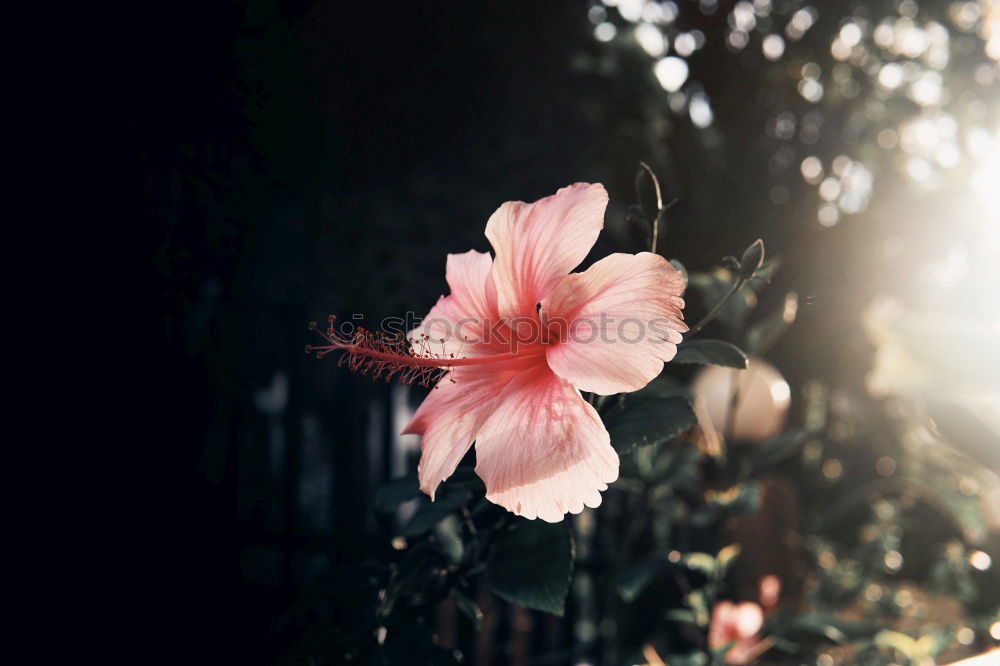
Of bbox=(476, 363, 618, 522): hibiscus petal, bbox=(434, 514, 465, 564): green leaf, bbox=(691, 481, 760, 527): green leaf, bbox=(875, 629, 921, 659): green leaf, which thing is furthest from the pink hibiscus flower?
bbox=(875, 629, 921, 659): green leaf

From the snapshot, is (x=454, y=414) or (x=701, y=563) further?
(x=701, y=563)

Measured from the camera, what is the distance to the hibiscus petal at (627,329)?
43 cm

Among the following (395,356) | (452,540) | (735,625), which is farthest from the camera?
(735,625)

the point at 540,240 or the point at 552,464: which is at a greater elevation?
the point at 540,240

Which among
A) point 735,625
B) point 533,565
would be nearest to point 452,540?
point 533,565

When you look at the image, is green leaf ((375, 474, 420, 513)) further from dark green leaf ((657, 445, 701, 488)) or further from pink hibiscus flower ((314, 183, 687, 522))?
dark green leaf ((657, 445, 701, 488))

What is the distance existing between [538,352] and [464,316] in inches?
3.6

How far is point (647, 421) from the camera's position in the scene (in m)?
0.58

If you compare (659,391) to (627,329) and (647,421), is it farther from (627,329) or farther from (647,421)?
(627,329)

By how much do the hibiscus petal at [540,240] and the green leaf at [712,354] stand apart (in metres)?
0.13

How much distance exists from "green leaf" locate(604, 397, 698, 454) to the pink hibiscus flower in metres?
0.11

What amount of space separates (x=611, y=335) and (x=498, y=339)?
0.14m

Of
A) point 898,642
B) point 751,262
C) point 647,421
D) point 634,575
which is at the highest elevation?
point 751,262

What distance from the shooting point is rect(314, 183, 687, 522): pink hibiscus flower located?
1.44ft
